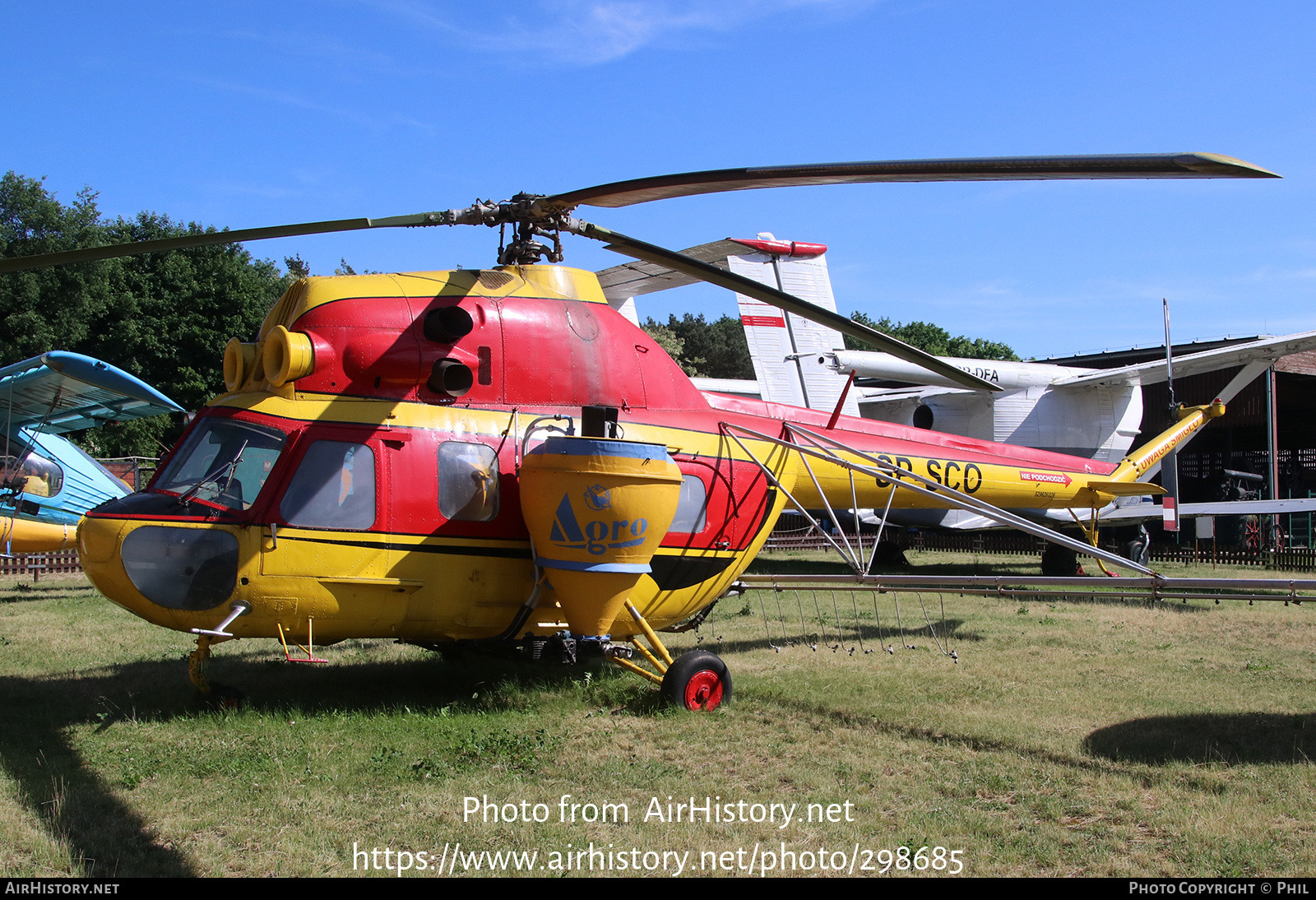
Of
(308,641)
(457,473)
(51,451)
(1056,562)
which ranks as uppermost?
(51,451)

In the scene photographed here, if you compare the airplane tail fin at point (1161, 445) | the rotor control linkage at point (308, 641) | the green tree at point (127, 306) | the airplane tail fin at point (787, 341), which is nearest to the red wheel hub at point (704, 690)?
the rotor control linkage at point (308, 641)

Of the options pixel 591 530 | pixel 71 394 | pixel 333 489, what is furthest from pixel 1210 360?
pixel 71 394

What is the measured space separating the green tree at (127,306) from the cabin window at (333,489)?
106 feet

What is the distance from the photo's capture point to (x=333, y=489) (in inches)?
291

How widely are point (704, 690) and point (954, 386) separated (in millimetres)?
11936

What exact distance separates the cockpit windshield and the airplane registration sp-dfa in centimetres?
1

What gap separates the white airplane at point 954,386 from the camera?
20203 millimetres

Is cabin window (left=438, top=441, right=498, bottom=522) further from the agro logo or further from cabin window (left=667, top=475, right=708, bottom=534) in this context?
cabin window (left=667, top=475, right=708, bottom=534)

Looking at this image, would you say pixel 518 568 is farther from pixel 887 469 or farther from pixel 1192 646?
pixel 1192 646

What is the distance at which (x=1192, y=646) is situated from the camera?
461 inches

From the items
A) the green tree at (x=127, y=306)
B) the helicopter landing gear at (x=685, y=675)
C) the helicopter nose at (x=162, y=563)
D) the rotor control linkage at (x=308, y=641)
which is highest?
the green tree at (x=127, y=306)

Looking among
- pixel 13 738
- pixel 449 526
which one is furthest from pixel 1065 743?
pixel 13 738

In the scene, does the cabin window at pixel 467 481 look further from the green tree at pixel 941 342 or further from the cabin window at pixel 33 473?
the green tree at pixel 941 342

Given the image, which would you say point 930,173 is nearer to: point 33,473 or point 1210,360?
point 33,473
